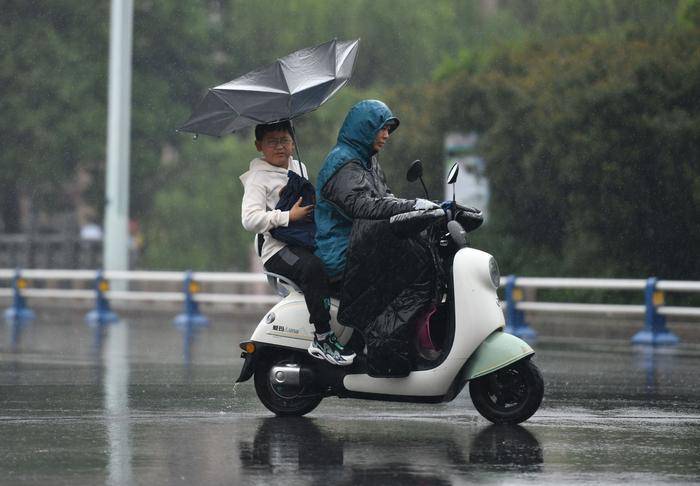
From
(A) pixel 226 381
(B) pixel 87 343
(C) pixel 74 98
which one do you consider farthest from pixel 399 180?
(A) pixel 226 381

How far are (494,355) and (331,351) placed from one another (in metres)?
1.00

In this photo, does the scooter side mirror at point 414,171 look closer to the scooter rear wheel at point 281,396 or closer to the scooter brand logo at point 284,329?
the scooter brand logo at point 284,329

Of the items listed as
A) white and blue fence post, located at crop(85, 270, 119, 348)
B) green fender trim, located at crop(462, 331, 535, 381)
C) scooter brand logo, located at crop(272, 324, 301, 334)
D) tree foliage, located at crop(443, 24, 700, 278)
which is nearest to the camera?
green fender trim, located at crop(462, 331, 535, 381)

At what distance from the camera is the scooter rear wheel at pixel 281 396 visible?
30.7 feet

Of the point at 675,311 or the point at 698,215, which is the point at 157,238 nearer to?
the point at 698,215

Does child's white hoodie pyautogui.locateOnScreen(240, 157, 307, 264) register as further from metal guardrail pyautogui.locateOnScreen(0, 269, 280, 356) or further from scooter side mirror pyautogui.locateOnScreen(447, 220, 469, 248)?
metal guardrail pyautogui.locateOnScreen(0, 269, 280, 356)

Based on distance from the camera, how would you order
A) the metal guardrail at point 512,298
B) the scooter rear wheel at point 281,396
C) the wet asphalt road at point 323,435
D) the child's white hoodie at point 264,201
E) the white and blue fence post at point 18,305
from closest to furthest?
the wet asphalt road at point 323,435 < the child's white hoodie at point 264,201 < the scooter rear wheel at point 281,396 < the metal guardrail at point 512,298 < the white and blue fence post at point 18,305

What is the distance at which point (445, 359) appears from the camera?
871 centimetres

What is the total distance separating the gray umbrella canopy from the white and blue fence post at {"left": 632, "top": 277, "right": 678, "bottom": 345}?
10345 millimetres

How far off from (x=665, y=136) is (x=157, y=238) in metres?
24.5

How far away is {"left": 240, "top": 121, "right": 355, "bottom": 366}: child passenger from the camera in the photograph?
8.97 metres

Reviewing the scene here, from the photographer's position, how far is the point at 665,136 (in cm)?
2523

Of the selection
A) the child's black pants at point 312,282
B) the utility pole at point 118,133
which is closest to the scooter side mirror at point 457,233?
the child's black pants at point 312,282

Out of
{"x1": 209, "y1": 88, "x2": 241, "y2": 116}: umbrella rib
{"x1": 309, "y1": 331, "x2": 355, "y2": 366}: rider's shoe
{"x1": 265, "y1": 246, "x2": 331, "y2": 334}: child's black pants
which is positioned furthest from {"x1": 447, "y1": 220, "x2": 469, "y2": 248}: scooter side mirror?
{"x1": 209, "y1": 88, "x2": 241, "y2": 116}: umbrella rib
